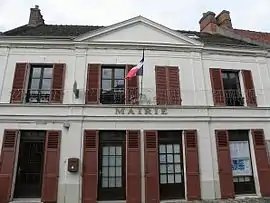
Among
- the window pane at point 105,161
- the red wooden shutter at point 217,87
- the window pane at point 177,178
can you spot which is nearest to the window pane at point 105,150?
the window pane at point 105,161

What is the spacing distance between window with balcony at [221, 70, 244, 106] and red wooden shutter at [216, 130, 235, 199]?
1369mm

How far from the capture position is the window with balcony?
34.9 feet

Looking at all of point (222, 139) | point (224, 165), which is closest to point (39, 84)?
point (222, 139)

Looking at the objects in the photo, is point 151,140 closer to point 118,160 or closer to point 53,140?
point 118,160

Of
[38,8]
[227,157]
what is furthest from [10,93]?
[227,157]

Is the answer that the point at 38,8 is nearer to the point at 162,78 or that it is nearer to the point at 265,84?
the point at 162,78

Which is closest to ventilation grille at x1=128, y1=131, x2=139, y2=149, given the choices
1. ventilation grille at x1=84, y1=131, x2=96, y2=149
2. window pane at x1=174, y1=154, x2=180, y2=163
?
ventilation grille at x1=84, y1=131, x2=96, y2=149

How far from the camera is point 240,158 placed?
1007 centimetres

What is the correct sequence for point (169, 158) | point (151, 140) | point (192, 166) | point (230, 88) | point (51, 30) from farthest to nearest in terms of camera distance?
point (51, 30)
point (230, 88)
point (169, 158)
point (151, 140)
point (192, 166)

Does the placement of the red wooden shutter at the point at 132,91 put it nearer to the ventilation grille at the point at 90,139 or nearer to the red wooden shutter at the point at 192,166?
the ventilation grille at the point at 90,139

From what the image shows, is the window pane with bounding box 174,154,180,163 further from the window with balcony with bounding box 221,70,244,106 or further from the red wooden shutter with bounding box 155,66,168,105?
the window with balcony with bounding box 221,70,244,106

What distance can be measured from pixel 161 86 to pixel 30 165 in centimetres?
553

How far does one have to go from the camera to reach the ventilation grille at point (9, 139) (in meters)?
9.12

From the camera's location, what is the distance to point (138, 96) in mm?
10070
